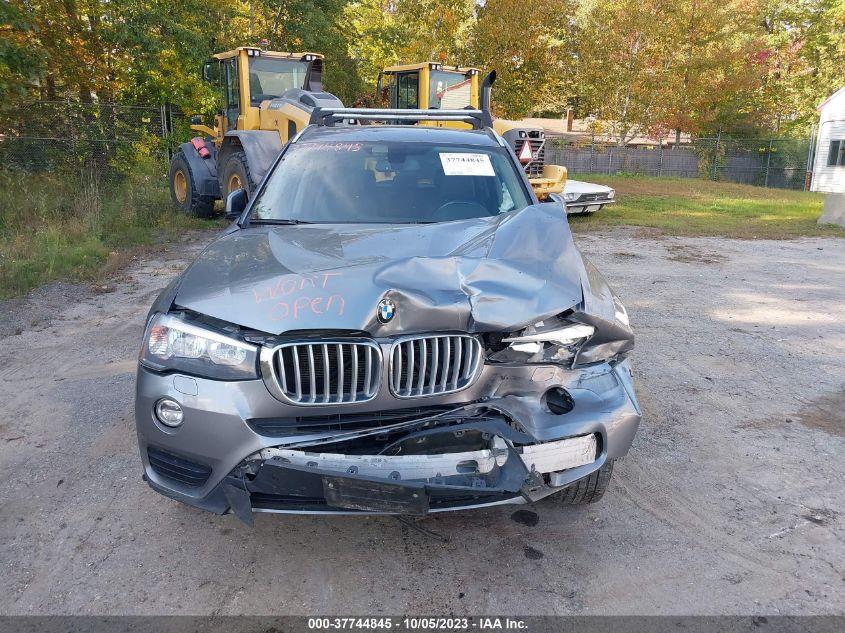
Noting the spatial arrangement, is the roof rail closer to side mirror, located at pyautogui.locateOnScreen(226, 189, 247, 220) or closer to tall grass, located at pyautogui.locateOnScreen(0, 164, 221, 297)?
side mirror, located at pyautogui.locateOnScreen(226, 189, 247, 220)

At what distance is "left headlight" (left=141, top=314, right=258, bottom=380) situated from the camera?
102 inches

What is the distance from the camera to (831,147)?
2947 centimetres

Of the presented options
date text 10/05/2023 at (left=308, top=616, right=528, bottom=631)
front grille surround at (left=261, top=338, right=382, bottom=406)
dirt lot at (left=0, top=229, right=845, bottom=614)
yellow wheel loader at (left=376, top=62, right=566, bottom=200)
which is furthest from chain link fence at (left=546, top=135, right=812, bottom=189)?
date text 10/05/2023 at (left=308, top=616, right=528, bottom=631)

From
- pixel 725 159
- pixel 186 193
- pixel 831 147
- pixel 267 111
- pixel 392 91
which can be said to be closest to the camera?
pixel 267 111

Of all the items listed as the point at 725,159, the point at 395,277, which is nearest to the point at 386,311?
the point at 395,277

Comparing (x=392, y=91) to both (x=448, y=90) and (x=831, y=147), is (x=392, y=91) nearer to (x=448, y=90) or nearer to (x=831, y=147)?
(x=448, y=90)

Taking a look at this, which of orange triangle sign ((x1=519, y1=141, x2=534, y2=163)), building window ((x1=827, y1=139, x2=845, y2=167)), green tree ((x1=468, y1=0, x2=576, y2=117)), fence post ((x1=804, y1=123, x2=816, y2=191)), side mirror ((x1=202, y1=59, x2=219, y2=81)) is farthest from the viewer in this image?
fence post ((x1=804, y1=123, x2=816, y2=191))

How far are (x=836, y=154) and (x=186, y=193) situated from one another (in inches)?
1106

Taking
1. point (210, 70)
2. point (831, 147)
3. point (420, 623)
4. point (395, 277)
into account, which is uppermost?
point (210, 70)

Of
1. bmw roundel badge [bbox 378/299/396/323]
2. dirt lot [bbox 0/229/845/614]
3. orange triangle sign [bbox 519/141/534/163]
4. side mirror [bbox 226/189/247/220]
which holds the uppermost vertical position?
orange triangle sign [bbox 519/141/534/163]

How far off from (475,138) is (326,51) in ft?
67.4

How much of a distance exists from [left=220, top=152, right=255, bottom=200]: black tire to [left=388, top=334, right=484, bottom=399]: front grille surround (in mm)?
8317

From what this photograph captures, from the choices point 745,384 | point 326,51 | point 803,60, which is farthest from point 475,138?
point 803,60

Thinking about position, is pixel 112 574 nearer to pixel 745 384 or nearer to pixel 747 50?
pixel 745 384
